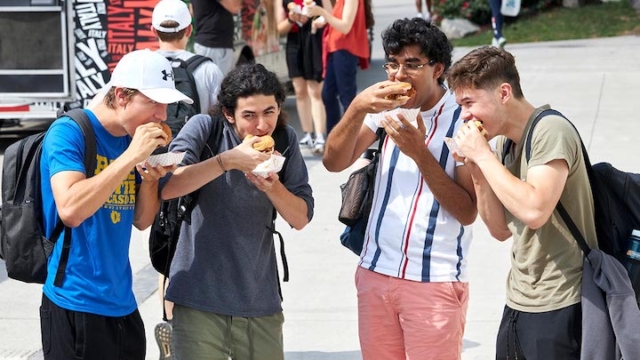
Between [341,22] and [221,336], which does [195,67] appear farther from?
[341,22]

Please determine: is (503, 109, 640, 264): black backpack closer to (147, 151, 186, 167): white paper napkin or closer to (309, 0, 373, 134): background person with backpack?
(147, 151, 186, 167): white paper napkin

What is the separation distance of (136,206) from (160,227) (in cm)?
23

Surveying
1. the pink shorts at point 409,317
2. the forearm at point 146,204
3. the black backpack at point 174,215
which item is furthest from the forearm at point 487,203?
the forearm at point 146,204

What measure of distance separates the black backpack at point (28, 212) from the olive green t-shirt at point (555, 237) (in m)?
1.54

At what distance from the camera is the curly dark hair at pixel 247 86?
4000 millimetres

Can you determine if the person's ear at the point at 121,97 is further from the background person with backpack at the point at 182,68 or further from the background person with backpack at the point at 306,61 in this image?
the background person with backpack at the point at 306,61

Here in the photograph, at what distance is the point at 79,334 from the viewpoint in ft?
12.5

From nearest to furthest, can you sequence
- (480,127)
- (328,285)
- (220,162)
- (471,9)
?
1. (480,127)
2. (220,162)
3. (328,285)
4. (471,9)

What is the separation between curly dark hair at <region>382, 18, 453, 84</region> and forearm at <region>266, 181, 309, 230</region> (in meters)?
0.64

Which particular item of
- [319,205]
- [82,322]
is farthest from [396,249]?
[319,205]

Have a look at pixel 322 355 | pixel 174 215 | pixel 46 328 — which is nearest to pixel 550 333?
pixel 174 215

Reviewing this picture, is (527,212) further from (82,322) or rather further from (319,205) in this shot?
(319,205)

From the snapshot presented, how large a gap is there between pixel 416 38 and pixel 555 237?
2.95ft

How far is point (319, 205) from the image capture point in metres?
8.93
